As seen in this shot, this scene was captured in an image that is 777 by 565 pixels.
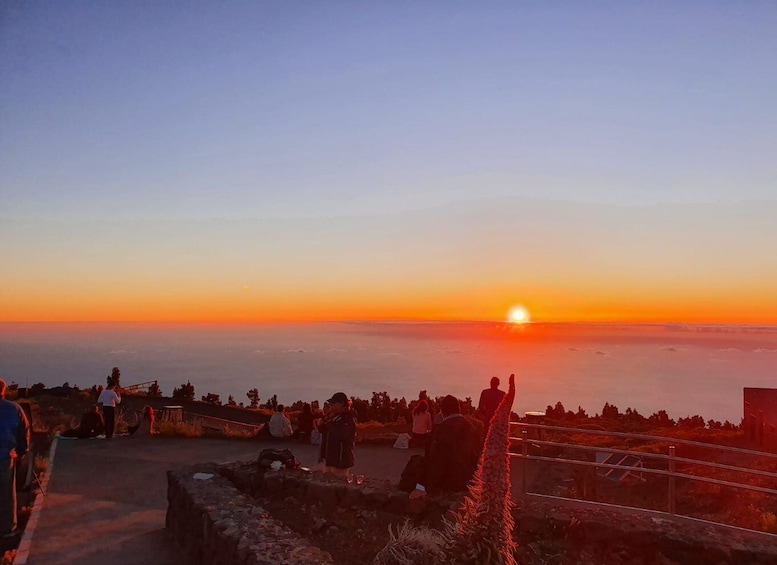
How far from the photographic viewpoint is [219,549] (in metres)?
6.50

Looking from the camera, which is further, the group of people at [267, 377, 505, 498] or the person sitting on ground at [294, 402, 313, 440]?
the person sitting on ground at [294, 402, 313, 440]

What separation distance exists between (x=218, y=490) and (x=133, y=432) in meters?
10.4

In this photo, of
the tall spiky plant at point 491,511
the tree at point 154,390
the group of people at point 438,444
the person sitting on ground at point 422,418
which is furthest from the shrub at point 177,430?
the tree at point 154,390

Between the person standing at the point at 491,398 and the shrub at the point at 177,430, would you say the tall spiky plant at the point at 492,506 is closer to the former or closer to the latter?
the person standing at the point at 491,398

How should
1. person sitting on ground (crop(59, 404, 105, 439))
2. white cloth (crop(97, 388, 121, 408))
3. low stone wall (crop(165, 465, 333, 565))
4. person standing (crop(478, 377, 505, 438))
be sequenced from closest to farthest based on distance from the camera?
low stone wall (crop(165, 465, 333, 565)) → person standing (crop(478, 377, 505, 438)) → white cloth (crop(97, 388, 121, 408)) → person sitting on ground (crop(59, 404, 105, 439))

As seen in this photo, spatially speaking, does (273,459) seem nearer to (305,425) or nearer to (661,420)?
(305,425)

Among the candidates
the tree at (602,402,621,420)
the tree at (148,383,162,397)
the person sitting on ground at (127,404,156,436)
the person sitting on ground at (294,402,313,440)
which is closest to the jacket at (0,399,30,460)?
the person sitting on ground at (294,402,313,440)

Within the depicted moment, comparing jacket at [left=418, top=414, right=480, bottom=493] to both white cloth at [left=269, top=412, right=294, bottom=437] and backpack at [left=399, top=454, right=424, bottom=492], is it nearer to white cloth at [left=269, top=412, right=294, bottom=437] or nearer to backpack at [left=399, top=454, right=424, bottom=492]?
backpack at [left=399, top=454, right=424, bottom=492]

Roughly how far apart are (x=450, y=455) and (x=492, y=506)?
18.4ft

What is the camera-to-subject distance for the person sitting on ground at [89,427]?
53.5ft

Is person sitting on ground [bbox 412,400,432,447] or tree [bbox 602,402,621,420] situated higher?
person sitting on ground [bbox 412,400,432,447]

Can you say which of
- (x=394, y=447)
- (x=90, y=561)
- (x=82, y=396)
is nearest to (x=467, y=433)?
(x=90, y=561)

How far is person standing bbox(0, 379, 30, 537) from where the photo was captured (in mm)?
7434

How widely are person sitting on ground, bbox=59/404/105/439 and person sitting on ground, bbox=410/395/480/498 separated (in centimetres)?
1199
